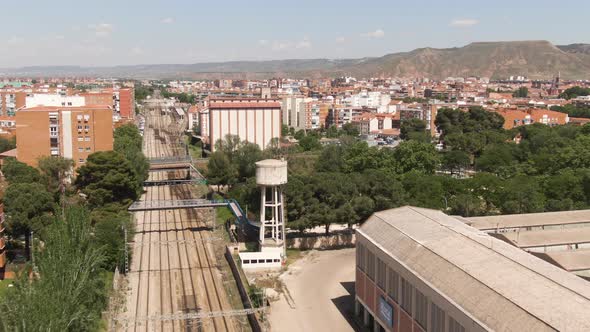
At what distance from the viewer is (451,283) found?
16359 millimetres

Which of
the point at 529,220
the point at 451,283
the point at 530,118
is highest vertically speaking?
the point at 530,118

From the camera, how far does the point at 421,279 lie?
57.1 feet

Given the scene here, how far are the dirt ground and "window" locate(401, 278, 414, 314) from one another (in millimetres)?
4017

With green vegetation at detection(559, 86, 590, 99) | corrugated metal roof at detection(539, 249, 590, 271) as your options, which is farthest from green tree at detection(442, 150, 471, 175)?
green vegetation at detection(559, 86, 590, 99)

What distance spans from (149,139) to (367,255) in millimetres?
62469

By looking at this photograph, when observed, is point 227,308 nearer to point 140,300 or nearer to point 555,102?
point 140,300

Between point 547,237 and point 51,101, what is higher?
point 51,101

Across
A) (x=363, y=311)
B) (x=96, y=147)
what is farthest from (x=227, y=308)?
(x=96, y=147)

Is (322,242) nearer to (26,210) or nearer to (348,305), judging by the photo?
(348,305)

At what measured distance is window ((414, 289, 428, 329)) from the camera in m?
17.2

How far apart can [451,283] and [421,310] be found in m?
1.62

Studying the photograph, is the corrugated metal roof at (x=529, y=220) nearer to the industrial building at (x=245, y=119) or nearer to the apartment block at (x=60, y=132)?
the apartment block at (x=60, y=132)

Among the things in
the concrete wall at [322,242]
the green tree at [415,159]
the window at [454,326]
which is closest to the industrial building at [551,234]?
the concrete wall at [322,242]

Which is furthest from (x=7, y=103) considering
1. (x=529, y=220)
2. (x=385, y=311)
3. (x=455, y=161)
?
(x=385, y=311)
